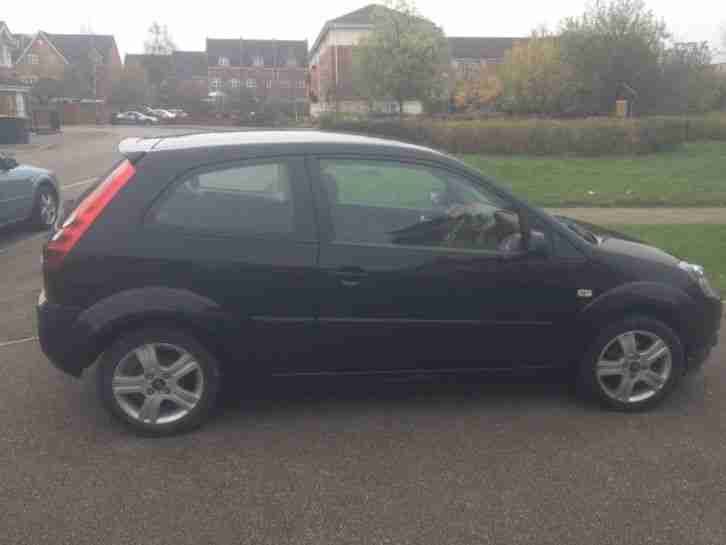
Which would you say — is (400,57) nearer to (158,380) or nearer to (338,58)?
(338,58)

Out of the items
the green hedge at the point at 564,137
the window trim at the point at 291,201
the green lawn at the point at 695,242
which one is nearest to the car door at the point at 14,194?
the window trim at the point at 291,201

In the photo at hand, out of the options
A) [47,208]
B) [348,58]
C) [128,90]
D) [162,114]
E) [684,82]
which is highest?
[348,58]

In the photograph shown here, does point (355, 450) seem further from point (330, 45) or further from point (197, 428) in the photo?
point (330, 45)

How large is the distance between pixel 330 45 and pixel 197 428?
65.8m

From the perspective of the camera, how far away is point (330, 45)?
219ft

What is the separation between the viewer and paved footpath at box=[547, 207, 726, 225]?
11602mm

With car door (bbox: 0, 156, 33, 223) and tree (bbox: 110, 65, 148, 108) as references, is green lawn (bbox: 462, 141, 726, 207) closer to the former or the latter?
car door (bbox: 0, 156, 33, 223)

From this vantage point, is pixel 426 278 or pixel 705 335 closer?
pixel 426 278

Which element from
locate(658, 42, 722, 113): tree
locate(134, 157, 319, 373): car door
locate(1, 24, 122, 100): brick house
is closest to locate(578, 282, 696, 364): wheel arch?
locate(134, 157, 319, 373): car door

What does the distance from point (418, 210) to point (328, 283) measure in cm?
75

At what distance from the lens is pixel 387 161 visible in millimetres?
4477

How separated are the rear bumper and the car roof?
3.25 ft

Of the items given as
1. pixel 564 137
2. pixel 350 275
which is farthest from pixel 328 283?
pixel 564 137

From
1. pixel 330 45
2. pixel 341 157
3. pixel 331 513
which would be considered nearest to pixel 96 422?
pixel 331 513
